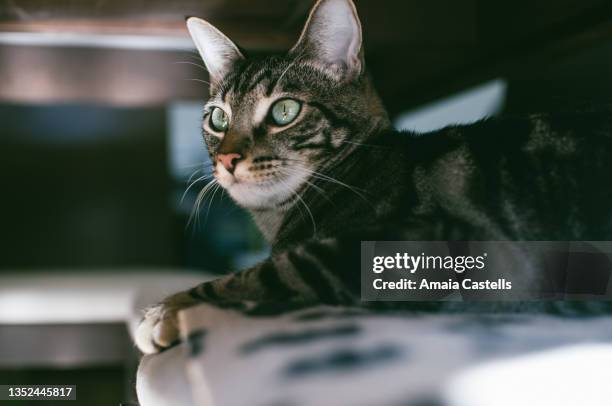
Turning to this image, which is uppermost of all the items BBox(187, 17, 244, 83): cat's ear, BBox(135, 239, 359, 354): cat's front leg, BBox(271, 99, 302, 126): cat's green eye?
BBox(187, 17, 244, 83): cat's ear

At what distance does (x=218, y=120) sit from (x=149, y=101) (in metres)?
0.41

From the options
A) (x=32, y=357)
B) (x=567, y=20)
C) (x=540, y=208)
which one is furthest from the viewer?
(x=32, y=357)

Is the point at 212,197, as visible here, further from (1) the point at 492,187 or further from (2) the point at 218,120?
(1) the point at 492,187

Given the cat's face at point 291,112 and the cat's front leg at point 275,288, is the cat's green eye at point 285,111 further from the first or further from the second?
the cat's front leg at point 275,288

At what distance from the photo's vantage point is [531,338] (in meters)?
0.38

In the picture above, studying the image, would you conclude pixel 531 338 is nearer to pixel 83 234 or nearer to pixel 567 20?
pixel 567 20

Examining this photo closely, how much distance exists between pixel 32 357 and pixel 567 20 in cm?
91

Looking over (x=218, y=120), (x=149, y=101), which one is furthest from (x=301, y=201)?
(x=149, y=101)

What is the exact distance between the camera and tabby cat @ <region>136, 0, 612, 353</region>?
51cm

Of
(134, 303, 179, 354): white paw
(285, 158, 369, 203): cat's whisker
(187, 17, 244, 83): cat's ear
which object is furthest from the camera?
(187, 17, 244, 83): cat's ear

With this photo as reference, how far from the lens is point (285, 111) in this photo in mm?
635

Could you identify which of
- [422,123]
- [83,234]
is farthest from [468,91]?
[83,234]

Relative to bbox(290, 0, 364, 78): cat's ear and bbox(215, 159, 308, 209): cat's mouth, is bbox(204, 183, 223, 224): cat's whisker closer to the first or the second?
bbox(215, 159, 308, 209): cat's mouth

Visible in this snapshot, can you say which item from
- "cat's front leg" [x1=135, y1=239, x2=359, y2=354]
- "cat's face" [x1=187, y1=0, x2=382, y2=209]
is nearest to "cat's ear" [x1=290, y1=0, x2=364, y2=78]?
"cat's face" [x1=187, y1=0, x2=382, y2=209]
